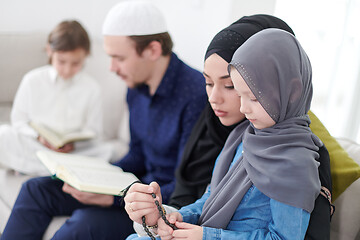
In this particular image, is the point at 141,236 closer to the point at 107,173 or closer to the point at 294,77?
the point at 107,173

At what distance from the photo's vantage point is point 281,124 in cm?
98

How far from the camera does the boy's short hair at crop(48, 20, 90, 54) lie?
2.21m


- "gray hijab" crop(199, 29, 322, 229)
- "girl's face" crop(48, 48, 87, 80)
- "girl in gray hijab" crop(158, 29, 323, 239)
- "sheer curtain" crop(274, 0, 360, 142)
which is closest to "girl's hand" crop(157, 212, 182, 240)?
"girl in gray hijab" crop(158, 29, 323, 239)

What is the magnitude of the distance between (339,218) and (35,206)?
112 centimetres

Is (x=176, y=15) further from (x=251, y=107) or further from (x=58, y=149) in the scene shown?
(x=251, y=107)

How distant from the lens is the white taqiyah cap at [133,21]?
173 centimetres

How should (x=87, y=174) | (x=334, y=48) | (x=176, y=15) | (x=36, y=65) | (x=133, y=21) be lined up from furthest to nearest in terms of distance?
(x=36, y=65) < (x=176, y=15) < (x=334, y=48) < (x=133, y=21) < (x=87, y=174)

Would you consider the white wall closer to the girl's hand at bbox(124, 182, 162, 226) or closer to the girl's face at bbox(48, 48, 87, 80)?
the girl's face at bbox(48, 48, 87, 80)

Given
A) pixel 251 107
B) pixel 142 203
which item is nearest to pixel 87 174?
pixel 142 203

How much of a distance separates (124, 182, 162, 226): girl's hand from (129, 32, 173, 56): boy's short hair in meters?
0.81

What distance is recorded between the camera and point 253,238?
989 mm

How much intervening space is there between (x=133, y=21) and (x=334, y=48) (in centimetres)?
95

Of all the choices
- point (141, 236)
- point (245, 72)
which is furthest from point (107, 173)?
point (245, 72)

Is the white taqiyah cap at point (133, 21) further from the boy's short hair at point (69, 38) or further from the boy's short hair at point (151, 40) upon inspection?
the boy's short hair at point (69, 38)
